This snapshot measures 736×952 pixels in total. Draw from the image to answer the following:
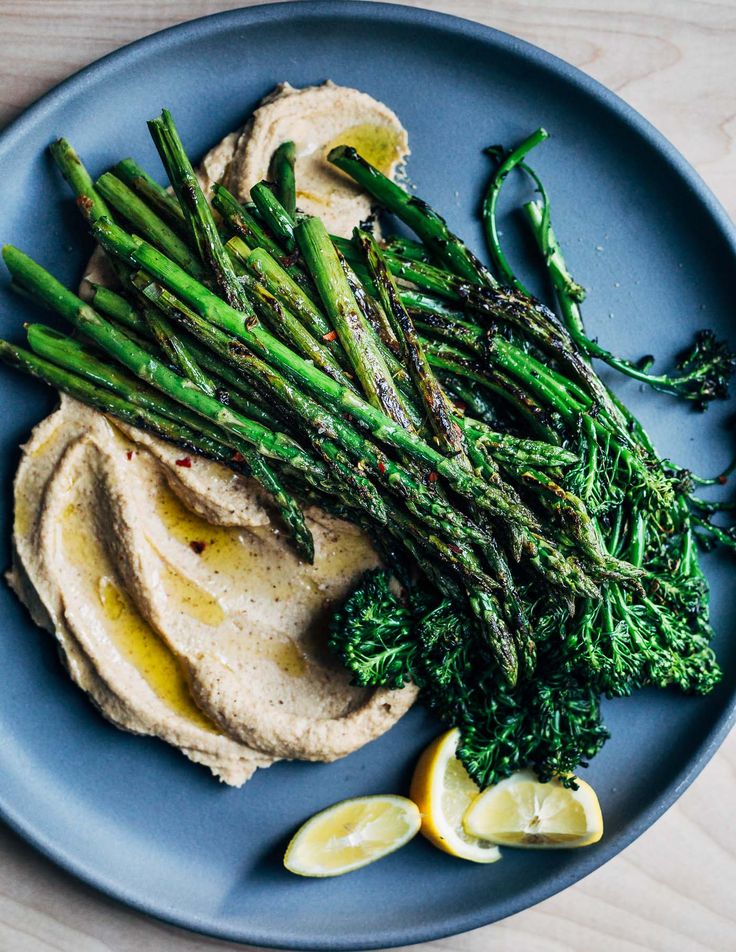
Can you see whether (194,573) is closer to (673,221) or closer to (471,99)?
(471,99)

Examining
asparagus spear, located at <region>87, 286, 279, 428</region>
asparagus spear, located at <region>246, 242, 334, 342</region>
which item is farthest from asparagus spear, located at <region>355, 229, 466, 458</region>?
asparagus spear, located at <region>87, 286, 279, 428</region>

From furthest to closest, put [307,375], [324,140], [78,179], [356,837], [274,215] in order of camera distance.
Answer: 1. [324,140]
2. [356,837]
3. [78,179]
4. [274,215]
5. [307,375]

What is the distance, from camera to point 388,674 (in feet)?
11.4

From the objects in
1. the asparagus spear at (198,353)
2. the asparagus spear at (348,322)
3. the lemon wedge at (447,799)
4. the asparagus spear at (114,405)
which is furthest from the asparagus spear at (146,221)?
the lemon wedge at (447,799)

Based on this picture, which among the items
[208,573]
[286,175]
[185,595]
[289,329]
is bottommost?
[185,595]

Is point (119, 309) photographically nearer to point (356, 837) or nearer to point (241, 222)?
point (241, 222)

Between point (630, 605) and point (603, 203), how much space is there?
1894 mm

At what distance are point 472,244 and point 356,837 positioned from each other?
8.94 ft

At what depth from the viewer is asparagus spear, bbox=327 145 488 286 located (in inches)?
143

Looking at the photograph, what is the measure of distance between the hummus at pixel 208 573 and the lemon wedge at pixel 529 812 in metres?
0.58

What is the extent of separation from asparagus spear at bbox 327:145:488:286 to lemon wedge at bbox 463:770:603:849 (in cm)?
222

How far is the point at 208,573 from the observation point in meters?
3.73

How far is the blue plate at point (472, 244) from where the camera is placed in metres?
3.63

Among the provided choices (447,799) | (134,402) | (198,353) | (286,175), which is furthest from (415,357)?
(447,799)
